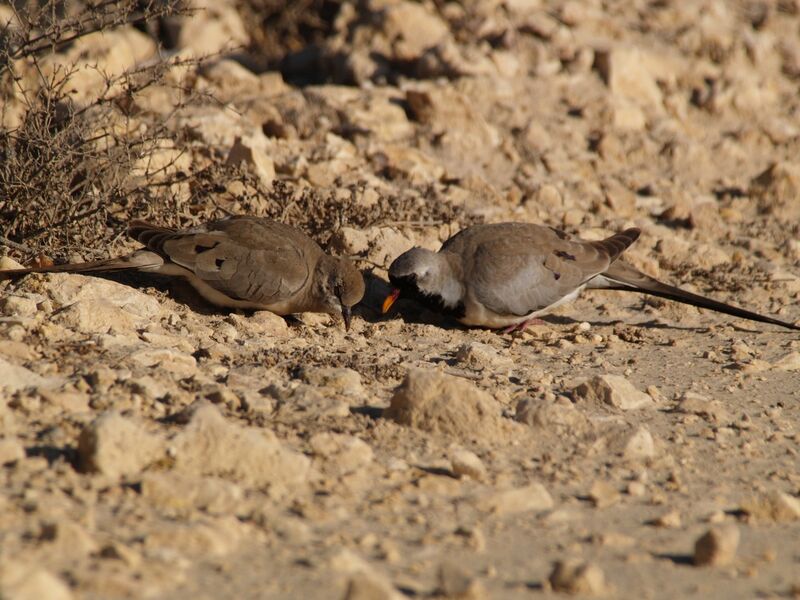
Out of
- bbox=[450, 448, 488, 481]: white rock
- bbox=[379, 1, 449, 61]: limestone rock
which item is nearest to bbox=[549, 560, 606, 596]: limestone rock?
bbox=[450, 448, 488, 481]: white rock

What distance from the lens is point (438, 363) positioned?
597 cm

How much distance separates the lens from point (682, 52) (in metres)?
11.1

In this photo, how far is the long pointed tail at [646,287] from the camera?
7035mm

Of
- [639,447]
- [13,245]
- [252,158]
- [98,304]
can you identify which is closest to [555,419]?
[639,447]

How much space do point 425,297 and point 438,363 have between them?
807 mm

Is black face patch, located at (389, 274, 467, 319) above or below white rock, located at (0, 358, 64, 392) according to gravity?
below

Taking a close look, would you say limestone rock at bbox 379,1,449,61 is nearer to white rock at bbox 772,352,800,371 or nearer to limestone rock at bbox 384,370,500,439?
white rock at bbox 772,352,800,371

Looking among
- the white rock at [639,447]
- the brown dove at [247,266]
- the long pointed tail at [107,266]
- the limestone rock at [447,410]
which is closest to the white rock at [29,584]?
the limestone rock at [447,410]

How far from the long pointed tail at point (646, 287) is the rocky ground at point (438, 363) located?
0.48ft

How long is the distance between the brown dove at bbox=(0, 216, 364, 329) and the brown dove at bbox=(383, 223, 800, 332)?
1.44 feet

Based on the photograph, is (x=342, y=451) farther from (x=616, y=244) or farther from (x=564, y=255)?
(x=616, y=244)

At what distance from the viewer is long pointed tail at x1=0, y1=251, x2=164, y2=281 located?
5.76 meters

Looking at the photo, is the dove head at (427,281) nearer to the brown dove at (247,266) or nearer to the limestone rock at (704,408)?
the brown dove at (247,266)

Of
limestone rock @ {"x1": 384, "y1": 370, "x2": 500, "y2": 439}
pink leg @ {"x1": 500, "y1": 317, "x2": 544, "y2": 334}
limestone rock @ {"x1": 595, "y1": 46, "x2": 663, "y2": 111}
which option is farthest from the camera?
limestone rock @ {"x1": 595, "y1": 46, "x2": 663, "y2": 111}
